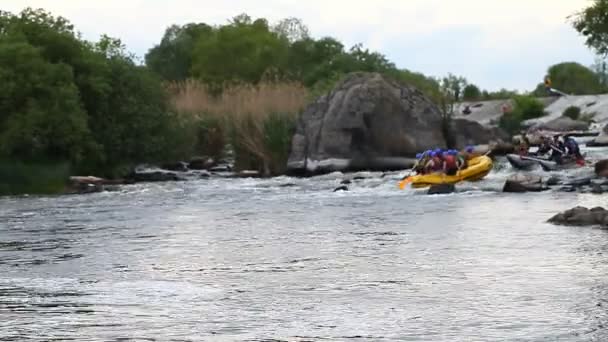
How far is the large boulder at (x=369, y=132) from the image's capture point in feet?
149

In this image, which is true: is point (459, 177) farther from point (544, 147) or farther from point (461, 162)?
point (544, 147)

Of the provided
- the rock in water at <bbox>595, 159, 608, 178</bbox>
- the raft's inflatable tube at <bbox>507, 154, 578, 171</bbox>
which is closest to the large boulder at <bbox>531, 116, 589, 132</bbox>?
the raft's inflatable tube at <bbox>507, 154, 578, 171</bbox>

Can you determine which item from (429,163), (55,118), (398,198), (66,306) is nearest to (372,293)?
(66,306)

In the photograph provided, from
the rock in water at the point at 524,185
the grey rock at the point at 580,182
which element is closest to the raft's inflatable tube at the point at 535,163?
the grey rock at the point at 580,182

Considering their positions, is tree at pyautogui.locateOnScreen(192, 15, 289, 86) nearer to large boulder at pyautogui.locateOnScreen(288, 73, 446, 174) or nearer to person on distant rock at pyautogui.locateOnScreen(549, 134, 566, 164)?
large boulder at pyautogui.locateOnScreen(288, 73, 446, 174)

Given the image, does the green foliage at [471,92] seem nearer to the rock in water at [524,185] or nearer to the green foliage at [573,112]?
the green foliage at [573,112]

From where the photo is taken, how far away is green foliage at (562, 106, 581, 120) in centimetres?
6968

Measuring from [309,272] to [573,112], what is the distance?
5479cm

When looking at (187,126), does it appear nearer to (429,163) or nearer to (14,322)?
(429,163)

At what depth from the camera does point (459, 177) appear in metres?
35.0

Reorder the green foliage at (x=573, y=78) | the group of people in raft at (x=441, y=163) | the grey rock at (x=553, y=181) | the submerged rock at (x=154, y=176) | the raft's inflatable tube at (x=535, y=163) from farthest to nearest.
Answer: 1. the green foliage at (x=573, y=78)
2. the submerged rock at (x=154, y=176)
3. the raft's inflatable tube at (x=535, y=163)
4. the group of people in raft at (x=441, y=163)
5. the grey rock at (x=553, y=181)

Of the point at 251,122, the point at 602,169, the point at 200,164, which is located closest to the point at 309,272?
the point at 602,169

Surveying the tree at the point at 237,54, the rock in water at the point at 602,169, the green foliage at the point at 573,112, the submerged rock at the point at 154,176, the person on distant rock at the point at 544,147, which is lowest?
the submerged rock at the point at 154,176

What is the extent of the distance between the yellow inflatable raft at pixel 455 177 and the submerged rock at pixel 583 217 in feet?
34.4
